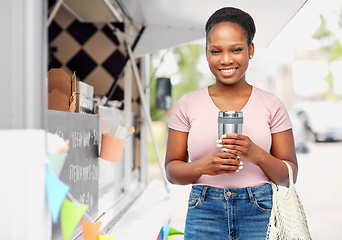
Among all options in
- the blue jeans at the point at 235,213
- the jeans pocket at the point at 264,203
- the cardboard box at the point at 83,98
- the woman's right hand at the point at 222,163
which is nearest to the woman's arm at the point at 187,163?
the woman's right hand at the point at 222,163

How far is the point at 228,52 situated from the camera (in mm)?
1257

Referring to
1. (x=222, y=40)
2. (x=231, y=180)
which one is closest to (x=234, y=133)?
(x=231, y=180)

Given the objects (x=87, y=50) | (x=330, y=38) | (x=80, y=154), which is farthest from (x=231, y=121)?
(x=330, y=38)

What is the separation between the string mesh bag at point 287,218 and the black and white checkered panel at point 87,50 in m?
3.10

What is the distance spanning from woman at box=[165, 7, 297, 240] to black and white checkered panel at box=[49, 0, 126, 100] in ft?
9.52

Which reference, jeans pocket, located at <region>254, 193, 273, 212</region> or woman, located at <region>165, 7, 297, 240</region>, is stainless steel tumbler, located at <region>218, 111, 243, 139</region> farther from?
jeans pocket, located at <region>254, 193, 273, 212</region>

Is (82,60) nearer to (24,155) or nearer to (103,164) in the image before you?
(103,164)

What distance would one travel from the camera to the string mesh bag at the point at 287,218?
4.01 ft

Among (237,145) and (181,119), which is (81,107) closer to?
(181,119)

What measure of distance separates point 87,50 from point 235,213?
10.9ft

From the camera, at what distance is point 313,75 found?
24719 millimetres

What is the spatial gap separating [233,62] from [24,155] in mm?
762

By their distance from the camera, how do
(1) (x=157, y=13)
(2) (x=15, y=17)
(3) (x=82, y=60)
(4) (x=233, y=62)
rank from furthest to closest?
(3) (x=82, y=60), (1) (x=157, y=13), (4) (x=233, y=62), (2) (x=15, y=17)

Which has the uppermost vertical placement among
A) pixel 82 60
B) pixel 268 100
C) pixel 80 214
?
pixel 82 60
